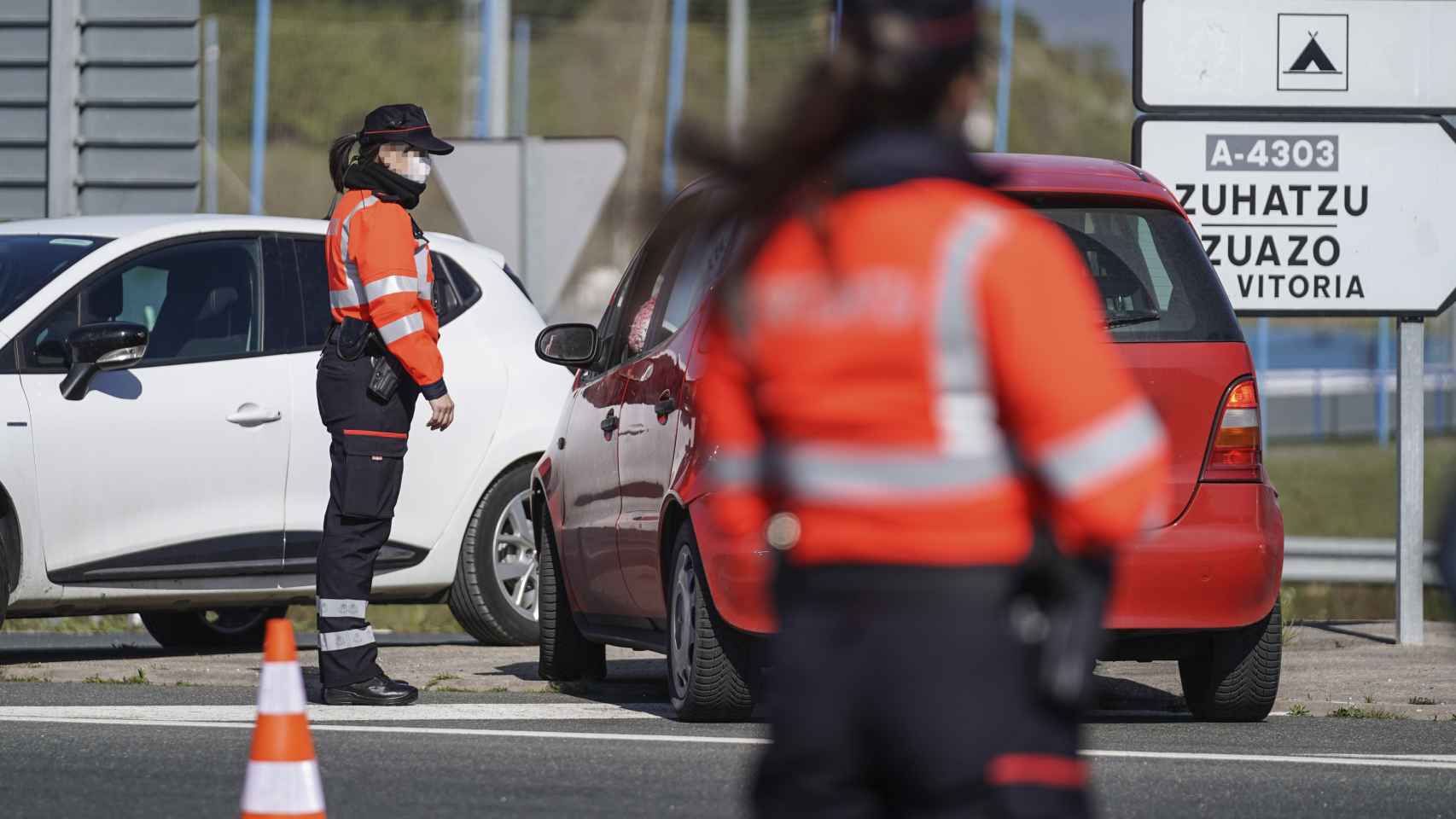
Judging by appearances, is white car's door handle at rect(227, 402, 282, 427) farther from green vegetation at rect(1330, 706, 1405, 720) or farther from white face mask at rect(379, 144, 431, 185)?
green vegetation at rect(1330, 706, 1405, 720)

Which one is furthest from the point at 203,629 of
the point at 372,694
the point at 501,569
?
the point at 372,694

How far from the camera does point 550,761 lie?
7000 millimetres

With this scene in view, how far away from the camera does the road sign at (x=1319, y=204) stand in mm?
11664

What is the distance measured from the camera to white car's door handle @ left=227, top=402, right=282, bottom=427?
32.6 ft

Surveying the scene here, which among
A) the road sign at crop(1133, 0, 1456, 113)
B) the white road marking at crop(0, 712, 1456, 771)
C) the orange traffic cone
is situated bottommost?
the white road marking at crop(0, 712, 1456, 771)

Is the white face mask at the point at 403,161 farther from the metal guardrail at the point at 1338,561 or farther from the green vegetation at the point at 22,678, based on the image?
the metal guardrail at the point at 1338,561

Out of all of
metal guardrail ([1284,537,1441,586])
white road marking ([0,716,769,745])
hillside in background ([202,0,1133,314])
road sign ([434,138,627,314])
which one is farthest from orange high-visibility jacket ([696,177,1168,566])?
hillside in background ([202,0,1133,314])

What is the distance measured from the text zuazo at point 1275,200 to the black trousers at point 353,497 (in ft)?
15.4

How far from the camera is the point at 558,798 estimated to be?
6.28 m

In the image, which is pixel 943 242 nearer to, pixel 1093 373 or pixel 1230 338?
pixel 1093 373

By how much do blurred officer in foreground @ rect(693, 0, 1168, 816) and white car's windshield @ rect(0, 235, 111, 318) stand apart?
706 cm

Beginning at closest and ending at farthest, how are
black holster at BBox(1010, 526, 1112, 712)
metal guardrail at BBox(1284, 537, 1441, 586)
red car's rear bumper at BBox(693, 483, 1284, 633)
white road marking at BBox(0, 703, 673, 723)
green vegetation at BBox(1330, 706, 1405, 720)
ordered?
black holster at BBox(1010, 526, 1112, 712)
red car's rear bumper at BBox(693, 483, 1284, 633)
white road marking at BBox(0, 703, 673, 723)
green vegetation at BBox(1330, 706, 1405, 720)
metal guardrail at BBox(1284, 537, 1441, 586)

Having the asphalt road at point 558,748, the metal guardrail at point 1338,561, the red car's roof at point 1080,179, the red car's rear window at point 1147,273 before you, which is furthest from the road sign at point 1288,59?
the red car's rear window at point 1147,273

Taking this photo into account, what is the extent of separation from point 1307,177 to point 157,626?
19.0ft
